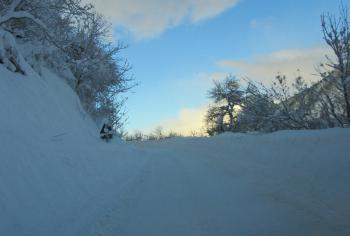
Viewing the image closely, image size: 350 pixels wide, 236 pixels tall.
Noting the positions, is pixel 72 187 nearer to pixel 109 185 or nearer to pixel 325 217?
pixel 109 185

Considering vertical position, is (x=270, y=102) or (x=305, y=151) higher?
(x=270, y=102)

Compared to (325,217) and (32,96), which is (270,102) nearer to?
(32,96)

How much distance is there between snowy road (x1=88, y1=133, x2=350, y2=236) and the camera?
661cm

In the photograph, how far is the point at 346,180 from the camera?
31.2 feet

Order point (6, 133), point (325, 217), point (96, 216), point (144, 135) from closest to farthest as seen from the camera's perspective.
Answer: point (325, 217) → point (96, 216) → point (6, 133) → point (144, 135)

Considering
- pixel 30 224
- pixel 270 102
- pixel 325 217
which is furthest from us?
pixel 270 102

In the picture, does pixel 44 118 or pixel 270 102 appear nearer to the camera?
pixel 44 118

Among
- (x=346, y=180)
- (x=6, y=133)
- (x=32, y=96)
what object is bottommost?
(x=346, y=180)

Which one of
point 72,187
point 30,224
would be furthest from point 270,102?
point 30,224

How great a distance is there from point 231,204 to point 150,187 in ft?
8.86

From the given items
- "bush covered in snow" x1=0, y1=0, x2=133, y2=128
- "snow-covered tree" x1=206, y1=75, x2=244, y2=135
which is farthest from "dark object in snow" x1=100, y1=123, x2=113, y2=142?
"snow-covered tree" x1=206, y1=75, x2=244, y2=135

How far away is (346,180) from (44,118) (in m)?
7.69

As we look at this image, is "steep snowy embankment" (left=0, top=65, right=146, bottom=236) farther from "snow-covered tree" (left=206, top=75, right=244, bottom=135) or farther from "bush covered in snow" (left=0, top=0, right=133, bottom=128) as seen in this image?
"snow-covered tree" (left=206, top=75, right=244, bottom=135)

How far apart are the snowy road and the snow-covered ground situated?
0.05 ft
